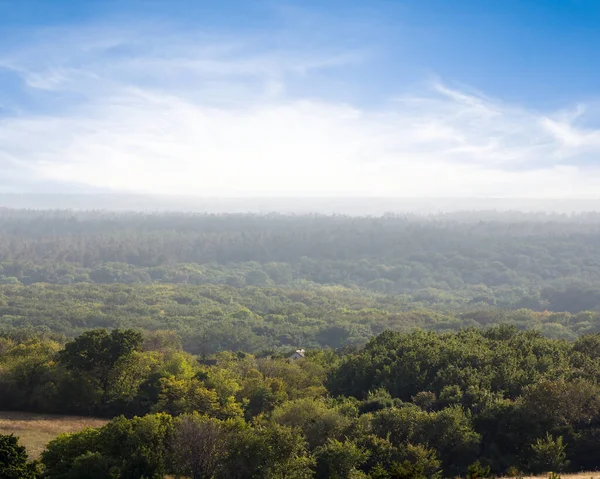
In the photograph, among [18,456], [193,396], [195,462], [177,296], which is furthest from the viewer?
[177,296]

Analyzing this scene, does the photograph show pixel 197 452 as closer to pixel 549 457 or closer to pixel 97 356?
pixel 549 457

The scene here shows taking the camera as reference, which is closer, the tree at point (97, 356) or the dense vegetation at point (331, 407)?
the dense vegetation at point (331, 407)

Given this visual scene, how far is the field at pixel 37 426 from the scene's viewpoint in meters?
30.9

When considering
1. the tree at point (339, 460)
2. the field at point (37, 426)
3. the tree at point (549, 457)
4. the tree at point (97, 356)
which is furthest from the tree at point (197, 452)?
the tree at point (97, 356)

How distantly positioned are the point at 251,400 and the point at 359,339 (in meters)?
60.5

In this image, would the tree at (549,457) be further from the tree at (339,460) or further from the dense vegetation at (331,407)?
the tree at (339,460)

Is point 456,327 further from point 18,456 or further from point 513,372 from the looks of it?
point 18,456

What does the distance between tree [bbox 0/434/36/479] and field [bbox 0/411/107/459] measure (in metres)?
7.01

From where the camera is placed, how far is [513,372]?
38188 mm

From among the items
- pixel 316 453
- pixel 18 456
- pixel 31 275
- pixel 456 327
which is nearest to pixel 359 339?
pixel 456 327

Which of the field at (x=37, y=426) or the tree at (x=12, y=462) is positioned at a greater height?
the tree at (x=12, y=462)

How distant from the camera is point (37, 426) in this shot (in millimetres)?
33938

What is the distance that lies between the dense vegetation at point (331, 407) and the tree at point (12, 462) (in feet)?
2.92

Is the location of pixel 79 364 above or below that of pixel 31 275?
above
